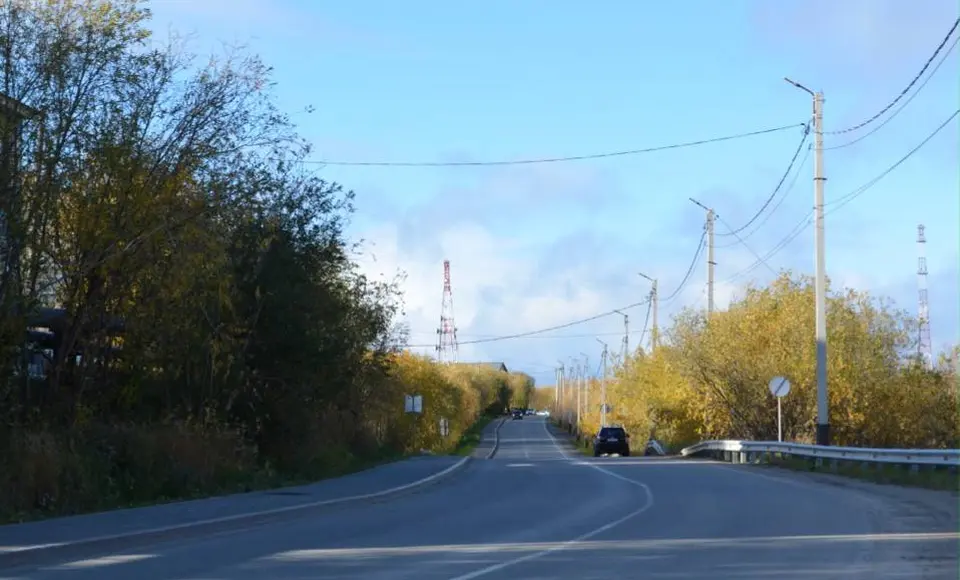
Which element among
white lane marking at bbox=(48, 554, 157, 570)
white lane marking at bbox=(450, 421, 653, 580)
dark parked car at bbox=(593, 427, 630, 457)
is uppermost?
dark parked car at bbox=(593, 427, 630, 457)

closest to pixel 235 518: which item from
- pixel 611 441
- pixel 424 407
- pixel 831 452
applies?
pixel 831 452

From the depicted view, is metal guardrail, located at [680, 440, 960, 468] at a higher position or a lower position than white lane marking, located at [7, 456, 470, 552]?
higher

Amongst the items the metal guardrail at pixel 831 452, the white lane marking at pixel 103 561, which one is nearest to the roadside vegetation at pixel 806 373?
the metal guardrail at pixel 831 452

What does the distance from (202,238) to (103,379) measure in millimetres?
4043

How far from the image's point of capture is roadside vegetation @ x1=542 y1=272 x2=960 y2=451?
52.0 metres

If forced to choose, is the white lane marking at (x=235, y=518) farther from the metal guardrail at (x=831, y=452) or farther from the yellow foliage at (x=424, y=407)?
the yellow foliage at (x=424, y=407)

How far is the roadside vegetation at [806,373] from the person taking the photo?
52000 millimetres

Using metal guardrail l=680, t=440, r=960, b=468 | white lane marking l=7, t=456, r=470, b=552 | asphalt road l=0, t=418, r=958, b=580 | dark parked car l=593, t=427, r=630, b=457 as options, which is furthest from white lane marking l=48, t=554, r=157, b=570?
dark parked car l=593, t=427, r=630, b=457

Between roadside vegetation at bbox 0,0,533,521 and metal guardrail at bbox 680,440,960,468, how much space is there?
14.5m

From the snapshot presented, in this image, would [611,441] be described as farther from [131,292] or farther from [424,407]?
[131,292]

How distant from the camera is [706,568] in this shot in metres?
13.5

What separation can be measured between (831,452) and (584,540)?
19585mm

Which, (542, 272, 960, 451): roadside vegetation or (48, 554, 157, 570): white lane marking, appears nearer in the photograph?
(48, 554, 157, 570): white lane marking

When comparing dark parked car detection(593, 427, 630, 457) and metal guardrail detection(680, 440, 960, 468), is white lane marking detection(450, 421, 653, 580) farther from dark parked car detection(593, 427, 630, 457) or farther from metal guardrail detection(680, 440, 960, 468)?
dark parked car detection(593, 427, 630, 457)
